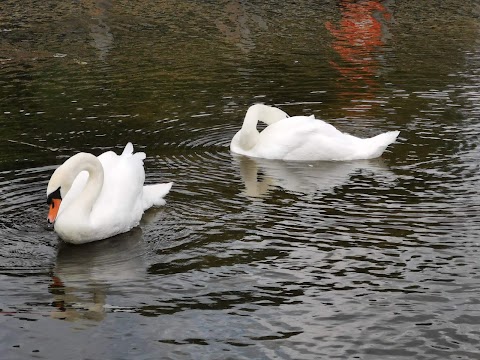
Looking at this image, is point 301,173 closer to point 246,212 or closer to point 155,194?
point 246,212

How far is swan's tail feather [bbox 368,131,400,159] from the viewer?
1278cm

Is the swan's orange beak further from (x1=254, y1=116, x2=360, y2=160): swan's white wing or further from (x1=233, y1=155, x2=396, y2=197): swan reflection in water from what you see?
(x1=254, y1=116, x2=360, y2=160): swan's white wing

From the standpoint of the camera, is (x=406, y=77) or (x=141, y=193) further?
(x=406, y=77)

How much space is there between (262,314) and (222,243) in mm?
1719

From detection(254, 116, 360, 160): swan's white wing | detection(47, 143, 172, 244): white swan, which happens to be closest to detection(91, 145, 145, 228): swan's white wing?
detection(47, 143, 172, 244): white swan

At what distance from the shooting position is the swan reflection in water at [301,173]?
11.7m

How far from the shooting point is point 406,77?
17.8 meters

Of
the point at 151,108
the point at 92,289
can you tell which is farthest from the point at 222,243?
the point at 151,108

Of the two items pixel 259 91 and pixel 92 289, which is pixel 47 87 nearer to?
pixel 259 91

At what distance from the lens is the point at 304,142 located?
12.9m

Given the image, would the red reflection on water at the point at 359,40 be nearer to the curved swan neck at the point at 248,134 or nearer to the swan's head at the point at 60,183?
the curved swan neck at the point at 248,134

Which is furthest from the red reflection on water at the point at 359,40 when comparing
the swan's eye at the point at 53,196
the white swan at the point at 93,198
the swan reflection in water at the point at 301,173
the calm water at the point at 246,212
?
the swan's eye at the point at 53,196

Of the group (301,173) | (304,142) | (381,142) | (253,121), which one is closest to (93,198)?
(301,173)

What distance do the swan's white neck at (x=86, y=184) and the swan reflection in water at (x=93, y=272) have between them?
33 centimetres
